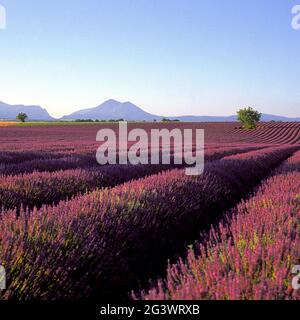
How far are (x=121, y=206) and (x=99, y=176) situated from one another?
318 centimetres

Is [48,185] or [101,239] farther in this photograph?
[48,185]

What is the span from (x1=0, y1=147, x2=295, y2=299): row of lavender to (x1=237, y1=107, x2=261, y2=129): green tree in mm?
70774

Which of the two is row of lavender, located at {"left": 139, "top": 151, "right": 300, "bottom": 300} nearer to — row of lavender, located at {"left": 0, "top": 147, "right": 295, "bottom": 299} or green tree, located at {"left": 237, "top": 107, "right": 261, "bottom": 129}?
row of lavender, located at {"left": 0, "top": 147, "right": 295, "bottom": 299}

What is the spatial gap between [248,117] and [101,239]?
74.0 m

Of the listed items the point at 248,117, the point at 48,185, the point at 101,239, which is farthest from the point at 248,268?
the point at 248,117

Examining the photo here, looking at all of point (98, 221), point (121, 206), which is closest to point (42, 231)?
point (98, 221)

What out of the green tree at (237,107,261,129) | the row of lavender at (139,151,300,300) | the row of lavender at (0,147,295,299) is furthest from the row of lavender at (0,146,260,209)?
the green tree at (237,107,261,129)

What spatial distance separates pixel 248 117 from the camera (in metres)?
74.1

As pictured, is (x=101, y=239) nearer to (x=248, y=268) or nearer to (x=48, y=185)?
(x=248, y=268)

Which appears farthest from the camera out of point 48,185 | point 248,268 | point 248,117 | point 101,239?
point 248,117

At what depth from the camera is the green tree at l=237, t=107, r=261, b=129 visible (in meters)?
73.4

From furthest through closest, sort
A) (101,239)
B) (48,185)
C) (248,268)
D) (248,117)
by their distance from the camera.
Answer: (248,117)
(48,185)
(101,239)
(248,268)
